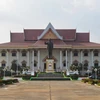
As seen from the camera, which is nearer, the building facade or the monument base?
the monument base

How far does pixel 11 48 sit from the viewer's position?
247 ft

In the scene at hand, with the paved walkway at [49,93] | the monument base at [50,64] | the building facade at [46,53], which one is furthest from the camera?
the building facade at [46,53]

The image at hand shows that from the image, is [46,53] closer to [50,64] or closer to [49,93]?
[50,64]

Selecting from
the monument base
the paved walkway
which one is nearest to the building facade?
the monument base

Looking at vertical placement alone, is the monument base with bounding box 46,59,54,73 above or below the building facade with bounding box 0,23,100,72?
below

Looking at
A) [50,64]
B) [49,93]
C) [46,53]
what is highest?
[46,53]

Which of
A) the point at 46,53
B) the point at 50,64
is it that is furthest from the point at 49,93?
the point at 46,53

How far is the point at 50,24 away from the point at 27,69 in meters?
13.3

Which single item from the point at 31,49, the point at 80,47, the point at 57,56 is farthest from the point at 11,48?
the point at 80,47

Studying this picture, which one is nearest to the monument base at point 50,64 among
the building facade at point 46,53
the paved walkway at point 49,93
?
the building facade at point 46,53

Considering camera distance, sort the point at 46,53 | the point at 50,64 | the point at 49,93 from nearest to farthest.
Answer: the point at 49,93 < the point at 50,64 < the point at 46,53

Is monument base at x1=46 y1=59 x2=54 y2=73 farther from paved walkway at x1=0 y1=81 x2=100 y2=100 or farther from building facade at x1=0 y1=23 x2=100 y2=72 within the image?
paved walkway at x1=0 y1=81 x2=100 y2=100

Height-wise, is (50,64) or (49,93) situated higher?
(50,64)

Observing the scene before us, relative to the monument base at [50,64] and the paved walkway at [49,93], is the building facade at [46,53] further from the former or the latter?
the paved walkway at [49,93]
